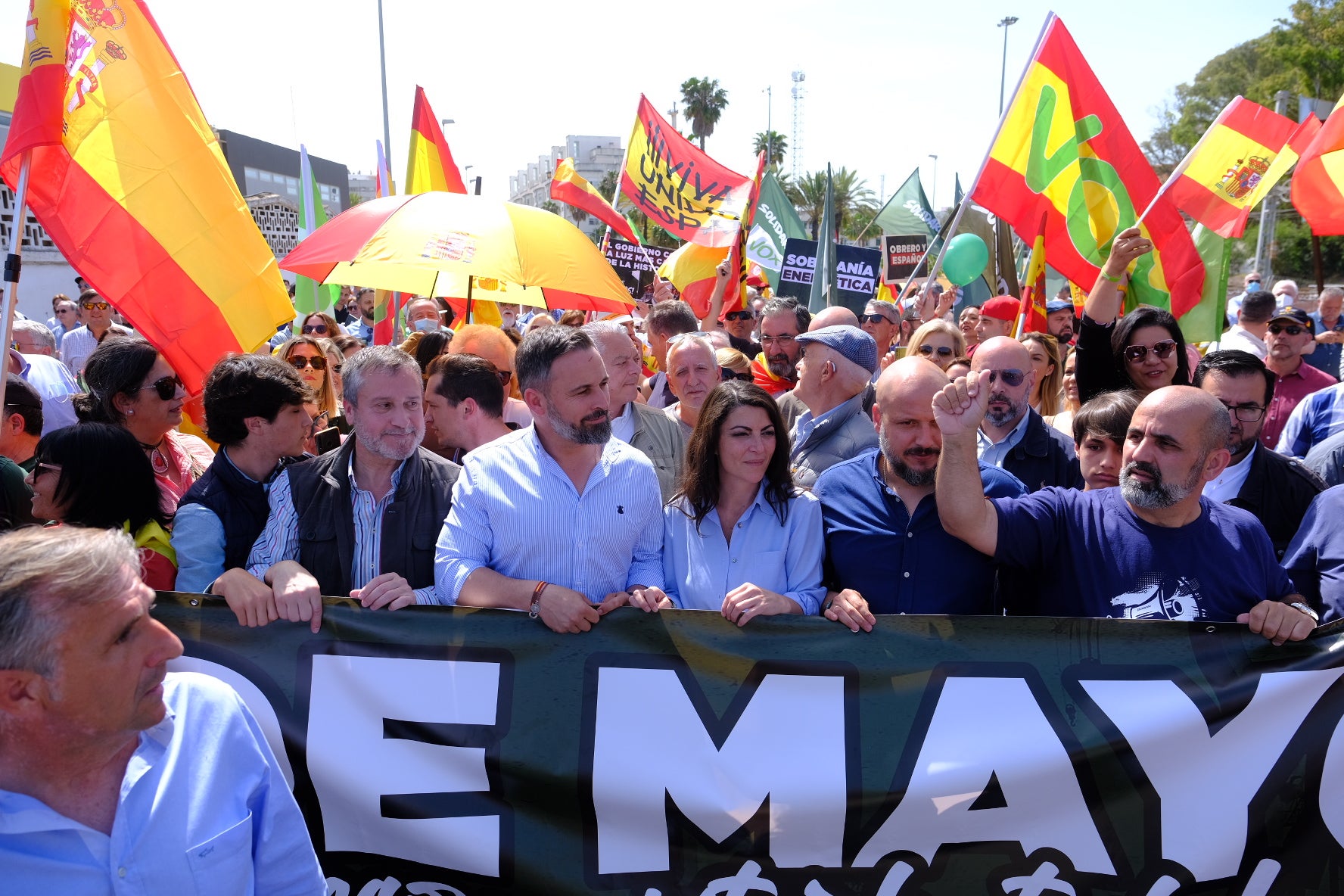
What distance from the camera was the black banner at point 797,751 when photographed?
271cm

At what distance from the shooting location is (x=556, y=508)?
301 centimetres

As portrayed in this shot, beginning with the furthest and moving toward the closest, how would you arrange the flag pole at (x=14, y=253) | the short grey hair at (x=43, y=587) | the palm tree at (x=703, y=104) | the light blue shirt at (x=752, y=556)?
the palm tree at (x=703, y=104) < the flag pole at (x=14, y=253) < the light blue shirt at (x=752, y=556) < the short grey hair at (x=43, y=587)

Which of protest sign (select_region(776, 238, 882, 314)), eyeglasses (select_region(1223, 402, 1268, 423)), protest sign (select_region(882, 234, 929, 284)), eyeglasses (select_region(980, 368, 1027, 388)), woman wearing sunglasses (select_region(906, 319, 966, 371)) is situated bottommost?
eyeglasses (select_region(1223, 402, 1268, 423))

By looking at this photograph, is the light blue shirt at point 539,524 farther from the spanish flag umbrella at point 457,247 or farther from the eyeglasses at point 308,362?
the eyeglasses at point 308,362

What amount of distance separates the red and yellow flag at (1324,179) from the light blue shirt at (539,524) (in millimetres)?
4516

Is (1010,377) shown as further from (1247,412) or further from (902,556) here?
(902,556)

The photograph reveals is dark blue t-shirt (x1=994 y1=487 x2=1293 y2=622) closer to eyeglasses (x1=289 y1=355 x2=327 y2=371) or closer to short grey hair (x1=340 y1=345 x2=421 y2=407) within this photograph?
short grey hair (x1=340 y1=345 x2=421 y2=407)

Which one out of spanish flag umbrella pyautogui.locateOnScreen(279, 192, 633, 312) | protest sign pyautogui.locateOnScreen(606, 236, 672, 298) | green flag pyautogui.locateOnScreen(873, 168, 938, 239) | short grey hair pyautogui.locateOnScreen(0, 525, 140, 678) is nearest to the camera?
short grey hair pyautogui.locateOnScreen(0, 525, 140, 678)

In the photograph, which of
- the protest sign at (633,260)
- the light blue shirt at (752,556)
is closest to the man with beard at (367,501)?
the light blue shirt at (752,556)

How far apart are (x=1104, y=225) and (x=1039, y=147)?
0.66 meters

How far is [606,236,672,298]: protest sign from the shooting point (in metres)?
11.4

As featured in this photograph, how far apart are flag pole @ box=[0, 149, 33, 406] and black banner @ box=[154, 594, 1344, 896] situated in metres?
1.42

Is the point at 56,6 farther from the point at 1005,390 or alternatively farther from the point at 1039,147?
the point at 1039,147

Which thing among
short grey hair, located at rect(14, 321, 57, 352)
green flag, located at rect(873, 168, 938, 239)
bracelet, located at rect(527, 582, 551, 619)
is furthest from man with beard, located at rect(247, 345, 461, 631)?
green flag, located at rect(873, 168, 938, 239)
